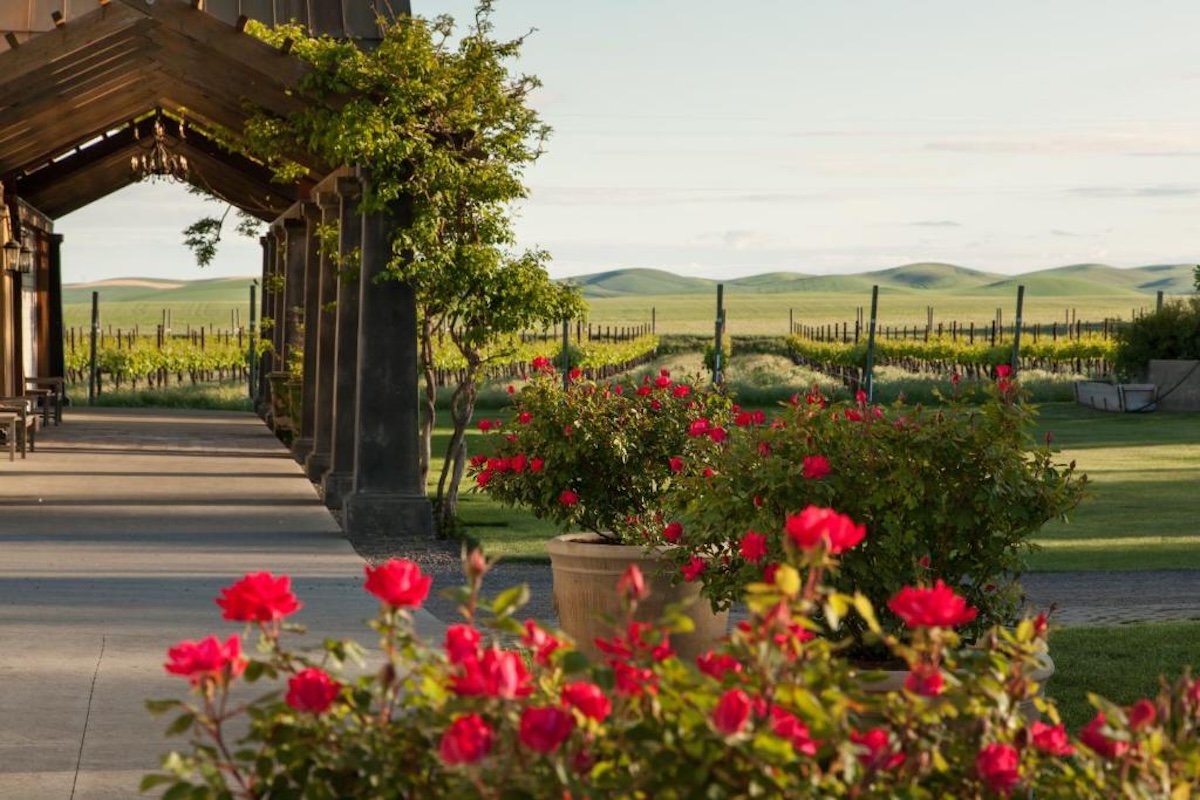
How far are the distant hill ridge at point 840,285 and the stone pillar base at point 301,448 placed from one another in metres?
117

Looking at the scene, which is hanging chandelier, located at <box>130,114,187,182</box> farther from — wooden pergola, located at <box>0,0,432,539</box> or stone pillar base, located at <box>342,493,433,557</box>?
stone pillar base, located at <box>342,493,433,557</box>

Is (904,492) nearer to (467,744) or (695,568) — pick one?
(695,568)

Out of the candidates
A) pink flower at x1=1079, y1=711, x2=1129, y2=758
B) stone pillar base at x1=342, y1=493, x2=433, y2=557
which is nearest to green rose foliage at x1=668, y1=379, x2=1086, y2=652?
pink flower at x1=1079, y1=711, x2=1129, y2=758

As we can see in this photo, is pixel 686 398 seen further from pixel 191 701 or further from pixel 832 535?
pixel 832 535

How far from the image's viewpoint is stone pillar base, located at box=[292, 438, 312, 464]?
19.4 meters

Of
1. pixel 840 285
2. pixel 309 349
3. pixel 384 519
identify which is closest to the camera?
pixel 384 519

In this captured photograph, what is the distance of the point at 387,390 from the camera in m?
13.4

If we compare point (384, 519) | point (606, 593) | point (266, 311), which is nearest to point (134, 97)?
point (384, 519)

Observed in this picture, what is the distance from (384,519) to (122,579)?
10.0 ft

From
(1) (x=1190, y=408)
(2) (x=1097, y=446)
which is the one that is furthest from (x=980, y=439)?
(1) (x=1190, y=408)

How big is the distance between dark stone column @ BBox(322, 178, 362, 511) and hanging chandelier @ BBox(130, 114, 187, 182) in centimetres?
643

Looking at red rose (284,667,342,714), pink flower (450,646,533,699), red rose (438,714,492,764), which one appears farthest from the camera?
red rose (284,667,342,714)

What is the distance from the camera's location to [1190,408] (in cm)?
3262

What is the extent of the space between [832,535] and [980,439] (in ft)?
11.6
